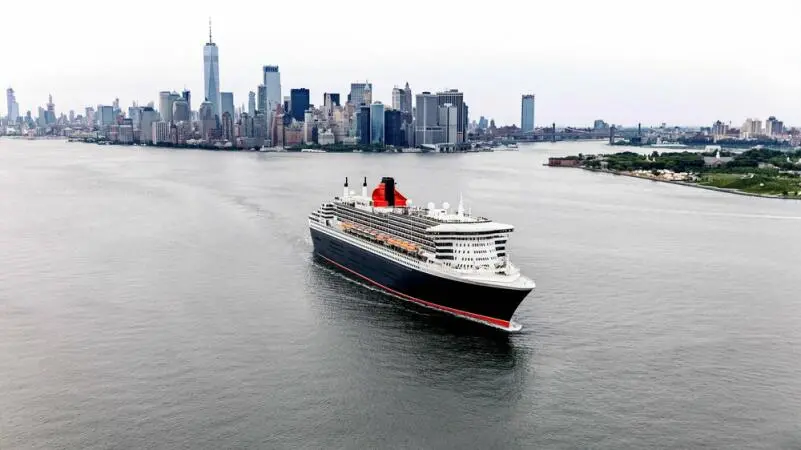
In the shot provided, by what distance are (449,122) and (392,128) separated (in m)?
14.1

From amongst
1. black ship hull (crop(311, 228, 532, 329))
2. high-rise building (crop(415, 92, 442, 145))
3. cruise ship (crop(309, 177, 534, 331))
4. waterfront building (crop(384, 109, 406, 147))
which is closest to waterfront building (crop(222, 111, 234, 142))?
waterfront building (crop(384, 109, 406, 147))

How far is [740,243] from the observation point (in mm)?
38562

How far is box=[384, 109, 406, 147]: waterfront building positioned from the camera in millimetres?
167250

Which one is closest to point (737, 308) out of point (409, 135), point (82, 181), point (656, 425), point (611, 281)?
point (611, 281)

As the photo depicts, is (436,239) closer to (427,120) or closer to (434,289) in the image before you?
(434,289)

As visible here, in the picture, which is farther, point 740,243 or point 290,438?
point 740,243

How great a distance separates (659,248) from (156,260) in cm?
2483

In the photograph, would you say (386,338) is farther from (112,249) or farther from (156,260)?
(112,249)

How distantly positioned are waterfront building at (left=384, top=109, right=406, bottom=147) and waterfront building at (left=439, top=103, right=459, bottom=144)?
34.7 feet

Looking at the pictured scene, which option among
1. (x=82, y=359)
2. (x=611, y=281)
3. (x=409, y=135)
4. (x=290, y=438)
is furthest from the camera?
(x=409, y=135)

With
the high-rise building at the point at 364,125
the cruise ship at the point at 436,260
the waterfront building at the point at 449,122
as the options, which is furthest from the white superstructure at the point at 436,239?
the waterfront building at the point at 449,122

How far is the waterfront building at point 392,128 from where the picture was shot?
16725 centimetres

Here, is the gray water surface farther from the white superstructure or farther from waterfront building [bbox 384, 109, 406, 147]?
waterfront building [bbox 384, 109, 406, 147]

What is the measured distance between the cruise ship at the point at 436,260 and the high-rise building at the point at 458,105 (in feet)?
477
